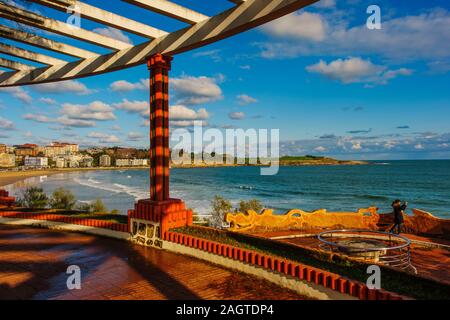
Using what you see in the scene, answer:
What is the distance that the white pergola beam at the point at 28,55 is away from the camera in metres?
11.1

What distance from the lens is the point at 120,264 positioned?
7965mm

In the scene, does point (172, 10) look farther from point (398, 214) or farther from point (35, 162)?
point (35, 162)

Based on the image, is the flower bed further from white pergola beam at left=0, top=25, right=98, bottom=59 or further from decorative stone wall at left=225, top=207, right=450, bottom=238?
white pergola beam at left=0, top=25, right=98, bottom=59

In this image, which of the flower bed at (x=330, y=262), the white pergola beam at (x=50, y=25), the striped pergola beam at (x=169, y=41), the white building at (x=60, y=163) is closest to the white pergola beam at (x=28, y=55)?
the striped pergola beam at (x=169, y=41)

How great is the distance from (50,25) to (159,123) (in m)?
4.16

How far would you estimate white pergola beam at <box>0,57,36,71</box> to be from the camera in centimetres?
1276

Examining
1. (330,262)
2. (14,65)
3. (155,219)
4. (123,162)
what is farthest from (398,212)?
(123,162)

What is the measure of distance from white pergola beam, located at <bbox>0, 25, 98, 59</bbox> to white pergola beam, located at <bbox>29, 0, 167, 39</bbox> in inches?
111

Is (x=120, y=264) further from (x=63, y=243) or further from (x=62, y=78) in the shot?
(x=62, y=78)

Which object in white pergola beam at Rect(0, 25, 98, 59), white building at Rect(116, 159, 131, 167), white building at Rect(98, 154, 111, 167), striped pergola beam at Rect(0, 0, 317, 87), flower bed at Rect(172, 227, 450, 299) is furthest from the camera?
white building at Rect(116, 159, 131, 167)

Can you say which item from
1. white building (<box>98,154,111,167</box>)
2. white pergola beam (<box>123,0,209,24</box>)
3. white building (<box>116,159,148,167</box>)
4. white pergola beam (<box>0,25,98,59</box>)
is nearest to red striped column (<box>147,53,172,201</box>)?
white pergola beam (<box>123,0,209,24</box>)

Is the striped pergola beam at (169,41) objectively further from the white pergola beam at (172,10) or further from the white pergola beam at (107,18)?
the white pergola beam at (107,18)

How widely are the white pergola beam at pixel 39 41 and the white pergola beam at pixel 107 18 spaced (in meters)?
2.83
